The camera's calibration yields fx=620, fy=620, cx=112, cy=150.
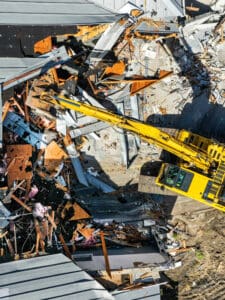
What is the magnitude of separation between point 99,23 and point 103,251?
7.50 metres

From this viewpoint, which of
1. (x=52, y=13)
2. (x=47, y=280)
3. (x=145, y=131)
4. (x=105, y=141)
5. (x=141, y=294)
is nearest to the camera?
(x=47, y=280)

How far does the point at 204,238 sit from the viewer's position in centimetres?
2214

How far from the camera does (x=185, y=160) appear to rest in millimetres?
20578

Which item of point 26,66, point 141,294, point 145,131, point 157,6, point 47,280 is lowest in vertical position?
point 141,294

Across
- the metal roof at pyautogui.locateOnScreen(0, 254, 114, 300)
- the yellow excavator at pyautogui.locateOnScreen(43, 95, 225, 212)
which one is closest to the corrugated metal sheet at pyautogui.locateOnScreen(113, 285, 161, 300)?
the metal roof at pyautogui.locateOnScreen(0, 254, 114, 300)

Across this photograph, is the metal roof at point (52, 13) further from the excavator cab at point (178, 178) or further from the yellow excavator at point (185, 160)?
the excavator cab at point (178, 178)

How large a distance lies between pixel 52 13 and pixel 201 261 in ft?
33.0

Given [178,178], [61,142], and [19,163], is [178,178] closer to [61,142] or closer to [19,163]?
[61,142]

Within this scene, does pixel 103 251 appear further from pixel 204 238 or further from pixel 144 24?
pixel 144 24

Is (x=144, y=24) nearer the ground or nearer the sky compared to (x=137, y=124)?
nearer the sky

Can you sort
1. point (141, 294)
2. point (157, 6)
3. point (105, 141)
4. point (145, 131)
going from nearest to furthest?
1. point (145, 131)
2. point (141, 294)
3. point (157, 6)
4. point (105, 141)

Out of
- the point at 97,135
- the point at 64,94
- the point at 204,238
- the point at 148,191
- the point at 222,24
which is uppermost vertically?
the point at 222,24

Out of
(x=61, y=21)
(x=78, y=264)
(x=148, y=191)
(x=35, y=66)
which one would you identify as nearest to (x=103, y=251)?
(x=78, y=264)

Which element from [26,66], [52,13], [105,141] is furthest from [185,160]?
[52,13]
